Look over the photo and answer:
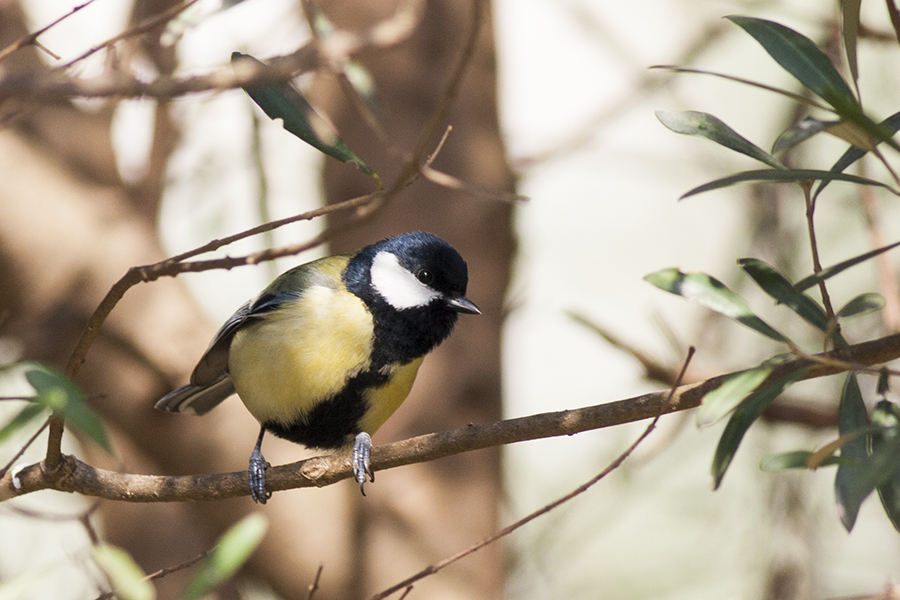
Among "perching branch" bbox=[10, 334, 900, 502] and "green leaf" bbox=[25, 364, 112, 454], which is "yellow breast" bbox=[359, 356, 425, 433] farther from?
"green leaf" bbox=[25, 364, 112, 454]

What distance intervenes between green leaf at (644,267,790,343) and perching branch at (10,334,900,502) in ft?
0.21

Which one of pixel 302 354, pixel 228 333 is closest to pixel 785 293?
pixel 302 354

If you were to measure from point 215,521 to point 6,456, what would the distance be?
0.87m

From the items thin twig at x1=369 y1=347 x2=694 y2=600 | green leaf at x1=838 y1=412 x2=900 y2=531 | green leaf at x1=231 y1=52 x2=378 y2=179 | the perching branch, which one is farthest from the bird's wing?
green leaf at x1=838 y1=412 x2=900 y2=531

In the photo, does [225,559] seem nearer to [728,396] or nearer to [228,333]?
[728,396]

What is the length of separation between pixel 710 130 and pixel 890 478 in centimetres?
43

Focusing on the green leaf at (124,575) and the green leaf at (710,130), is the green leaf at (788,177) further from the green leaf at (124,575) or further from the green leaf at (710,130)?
the green leaf at (124,575)

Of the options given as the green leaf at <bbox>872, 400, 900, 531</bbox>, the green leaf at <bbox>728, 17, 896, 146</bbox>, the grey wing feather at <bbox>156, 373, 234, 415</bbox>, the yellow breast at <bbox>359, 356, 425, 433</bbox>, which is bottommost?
the green leaf at <bbox>872, 400, 900, 531</bbox>

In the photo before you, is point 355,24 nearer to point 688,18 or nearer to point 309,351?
point 309,351

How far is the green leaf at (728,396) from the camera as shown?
0.78 metres

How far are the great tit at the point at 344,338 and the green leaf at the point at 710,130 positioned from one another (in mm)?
698

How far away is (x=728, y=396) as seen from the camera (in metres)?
0.79

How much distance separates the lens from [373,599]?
0.94m

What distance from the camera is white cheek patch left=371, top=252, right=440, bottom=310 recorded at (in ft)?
5.08
